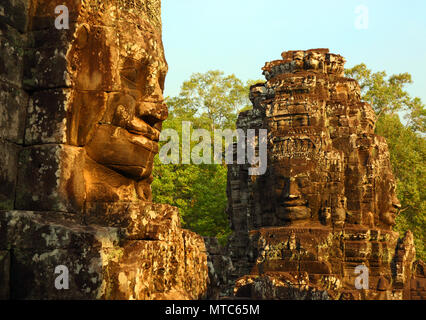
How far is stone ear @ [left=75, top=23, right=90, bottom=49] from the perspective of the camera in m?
4.18

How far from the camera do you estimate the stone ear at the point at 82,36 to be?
4.18 meters

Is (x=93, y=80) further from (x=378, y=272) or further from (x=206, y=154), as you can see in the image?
(x=206, y=154)

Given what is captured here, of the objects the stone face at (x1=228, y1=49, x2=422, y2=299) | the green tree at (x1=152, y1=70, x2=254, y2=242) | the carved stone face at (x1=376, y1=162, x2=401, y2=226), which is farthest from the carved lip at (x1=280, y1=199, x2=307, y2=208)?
the green tree at (x1=152, y1=70, x2=254, y2=242)

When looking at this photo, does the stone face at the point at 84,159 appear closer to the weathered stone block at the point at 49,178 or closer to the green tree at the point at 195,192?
the weathered stone block at the point at 49,178

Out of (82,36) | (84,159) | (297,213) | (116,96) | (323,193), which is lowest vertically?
(297,213)

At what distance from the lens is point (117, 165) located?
4.35m

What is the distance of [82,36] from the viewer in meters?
4.22

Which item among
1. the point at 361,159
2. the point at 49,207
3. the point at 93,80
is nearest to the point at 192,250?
the point at 49,207

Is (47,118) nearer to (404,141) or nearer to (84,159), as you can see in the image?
(84,159)

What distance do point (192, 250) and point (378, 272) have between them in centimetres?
1115

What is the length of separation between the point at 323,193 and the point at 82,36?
452 inches

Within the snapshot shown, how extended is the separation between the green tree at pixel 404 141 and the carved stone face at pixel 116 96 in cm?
2253

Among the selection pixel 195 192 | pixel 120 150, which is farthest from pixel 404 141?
pixel 120 150

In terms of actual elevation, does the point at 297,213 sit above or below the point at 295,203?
below
